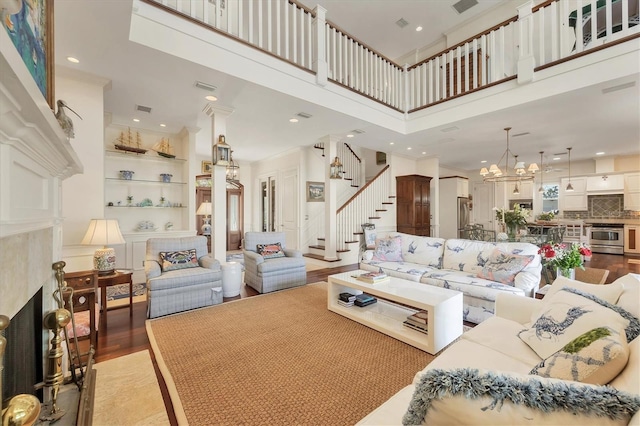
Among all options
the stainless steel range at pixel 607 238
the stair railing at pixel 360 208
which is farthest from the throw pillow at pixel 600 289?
the stainless steel range at pixel 607 238

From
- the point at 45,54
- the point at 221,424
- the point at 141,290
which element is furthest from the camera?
the point at 141,290

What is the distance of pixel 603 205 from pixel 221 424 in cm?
1111

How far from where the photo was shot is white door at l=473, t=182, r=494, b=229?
9516 mm

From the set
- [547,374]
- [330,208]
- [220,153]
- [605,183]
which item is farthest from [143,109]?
[605,183]

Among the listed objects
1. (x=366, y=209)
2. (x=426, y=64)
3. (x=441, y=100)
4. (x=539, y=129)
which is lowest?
(x=366, y=209)

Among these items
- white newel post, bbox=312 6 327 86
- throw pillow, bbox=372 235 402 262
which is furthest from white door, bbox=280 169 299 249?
white newel post, bbox=312 6 327 86

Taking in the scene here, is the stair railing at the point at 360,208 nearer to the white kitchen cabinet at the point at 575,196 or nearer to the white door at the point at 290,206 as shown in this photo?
the white door at the point at 290,206

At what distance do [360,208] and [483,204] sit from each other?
609cm

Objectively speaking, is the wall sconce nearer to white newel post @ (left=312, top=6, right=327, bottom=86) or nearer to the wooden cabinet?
white newel post @ (left=312, top=6, right=327, bottom=86)

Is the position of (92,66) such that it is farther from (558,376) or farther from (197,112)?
(558,376)

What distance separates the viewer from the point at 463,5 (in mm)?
5246

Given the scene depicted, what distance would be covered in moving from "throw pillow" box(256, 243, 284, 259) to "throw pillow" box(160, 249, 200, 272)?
954 mm

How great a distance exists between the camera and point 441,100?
465cm

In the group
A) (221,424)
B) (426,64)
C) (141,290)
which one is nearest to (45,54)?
(221,424)
